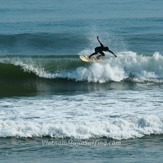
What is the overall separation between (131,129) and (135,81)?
8.41m

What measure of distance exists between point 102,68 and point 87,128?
9.19 meters

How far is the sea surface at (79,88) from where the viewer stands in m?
16.2

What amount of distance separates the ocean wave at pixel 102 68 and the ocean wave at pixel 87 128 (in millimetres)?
7903

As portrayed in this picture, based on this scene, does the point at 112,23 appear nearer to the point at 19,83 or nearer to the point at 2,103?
the point at 19,83

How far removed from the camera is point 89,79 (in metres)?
25.9

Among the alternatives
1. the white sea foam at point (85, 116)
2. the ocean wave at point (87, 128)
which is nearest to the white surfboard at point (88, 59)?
the white sea foam at point (85, 116)

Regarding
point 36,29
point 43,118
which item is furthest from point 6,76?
point 36,29

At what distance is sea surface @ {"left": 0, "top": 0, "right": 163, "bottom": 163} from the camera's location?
16156 millimetres

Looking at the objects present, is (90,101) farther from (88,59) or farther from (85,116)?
(88,59)

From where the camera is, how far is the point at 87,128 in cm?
1739

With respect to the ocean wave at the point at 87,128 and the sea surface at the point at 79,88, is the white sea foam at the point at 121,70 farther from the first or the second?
the ocean wave at the point at 87,128

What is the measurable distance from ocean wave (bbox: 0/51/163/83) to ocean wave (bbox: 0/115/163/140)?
7.90 m

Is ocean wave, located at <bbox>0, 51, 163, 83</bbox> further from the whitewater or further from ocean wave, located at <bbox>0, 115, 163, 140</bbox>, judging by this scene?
ocean wave, located at <bbox>0, 115, 163, 140</bbox>

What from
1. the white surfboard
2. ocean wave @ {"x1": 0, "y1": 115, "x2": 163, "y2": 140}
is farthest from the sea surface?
the white surfboard
